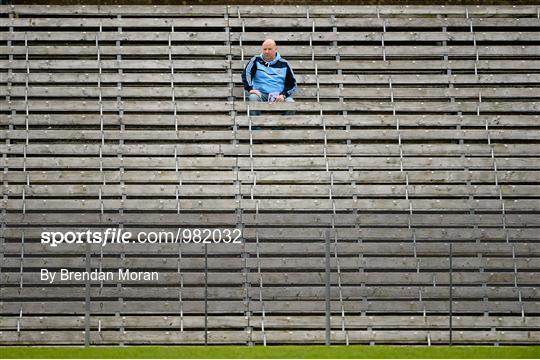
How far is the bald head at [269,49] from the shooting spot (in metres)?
13.5

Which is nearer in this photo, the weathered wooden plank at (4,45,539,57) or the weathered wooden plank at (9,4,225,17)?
the weathered wooden plank at (4,45,539,57)

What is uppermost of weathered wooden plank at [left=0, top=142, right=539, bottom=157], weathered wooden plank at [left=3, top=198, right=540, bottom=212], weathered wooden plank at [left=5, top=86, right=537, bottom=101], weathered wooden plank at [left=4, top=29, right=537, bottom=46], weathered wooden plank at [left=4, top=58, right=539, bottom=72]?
weathered wooden plank at [left=4, top=29, right=537, bottom=46]

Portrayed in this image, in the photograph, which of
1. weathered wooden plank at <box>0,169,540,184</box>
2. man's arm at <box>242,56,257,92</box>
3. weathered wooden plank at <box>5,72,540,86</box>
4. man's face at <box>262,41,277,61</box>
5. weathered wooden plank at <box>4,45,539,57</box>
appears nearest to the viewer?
weathered wooden plank at <box>0,169,540,184</box>

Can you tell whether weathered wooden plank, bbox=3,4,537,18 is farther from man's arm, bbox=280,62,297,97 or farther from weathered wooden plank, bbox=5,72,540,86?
man's arm, bbox=280,62,297,97

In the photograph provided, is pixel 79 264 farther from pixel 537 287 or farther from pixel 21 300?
pixel 537 287

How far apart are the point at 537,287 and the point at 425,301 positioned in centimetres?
116

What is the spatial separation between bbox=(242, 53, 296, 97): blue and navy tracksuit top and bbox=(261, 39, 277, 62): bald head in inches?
2.6

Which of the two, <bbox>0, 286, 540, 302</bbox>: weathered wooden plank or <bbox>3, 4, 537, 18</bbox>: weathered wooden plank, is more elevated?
<bbox>3, 4, 537, 18</bbox>: weathered wooden plank

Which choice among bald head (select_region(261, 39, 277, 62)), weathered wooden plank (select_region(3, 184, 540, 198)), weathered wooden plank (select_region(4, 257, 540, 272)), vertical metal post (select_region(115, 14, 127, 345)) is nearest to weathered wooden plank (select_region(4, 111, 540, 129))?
vertical metal post (select_region(115, 14, 127, 345))

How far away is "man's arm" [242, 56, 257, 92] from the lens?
13617 millimetres

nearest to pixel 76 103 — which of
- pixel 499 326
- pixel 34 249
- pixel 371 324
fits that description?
pixel 34 249

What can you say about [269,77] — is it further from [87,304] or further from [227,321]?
[87,304]

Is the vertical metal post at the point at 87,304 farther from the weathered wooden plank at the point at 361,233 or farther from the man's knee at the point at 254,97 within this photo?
the man's knee at the point at 254,97

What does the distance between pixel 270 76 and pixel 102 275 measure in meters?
3.41
